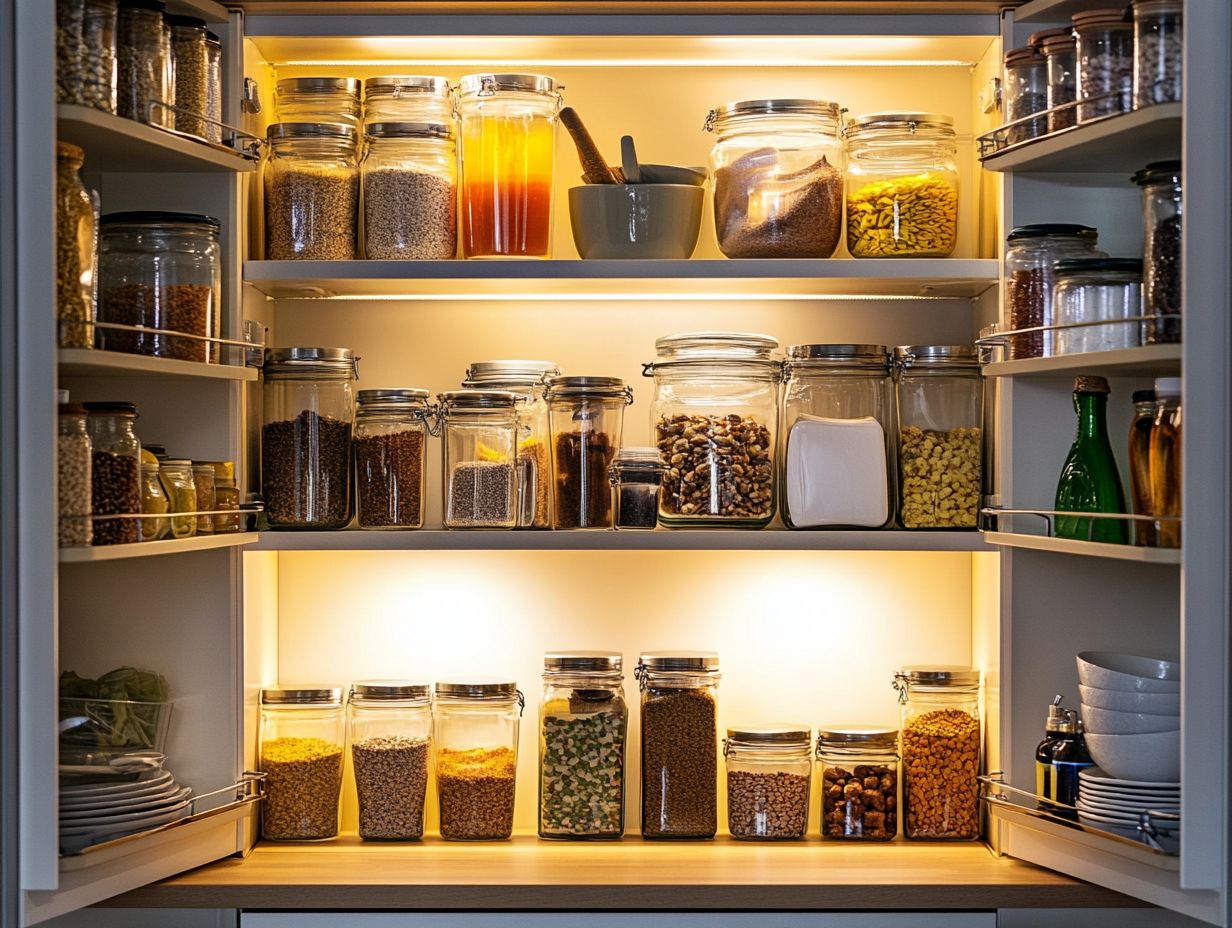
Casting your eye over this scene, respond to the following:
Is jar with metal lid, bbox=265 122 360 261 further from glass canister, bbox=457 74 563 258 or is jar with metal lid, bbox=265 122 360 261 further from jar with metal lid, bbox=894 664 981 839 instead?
jar with metal lid, bbox=894 664 981 839

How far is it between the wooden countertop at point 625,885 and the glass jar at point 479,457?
0.48 m

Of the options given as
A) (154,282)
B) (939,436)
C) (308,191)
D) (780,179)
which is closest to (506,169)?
(308,191)

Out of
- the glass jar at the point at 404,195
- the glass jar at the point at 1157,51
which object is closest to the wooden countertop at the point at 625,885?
the glass jar at the point at 404,195

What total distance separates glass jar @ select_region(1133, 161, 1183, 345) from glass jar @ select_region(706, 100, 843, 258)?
0.45m

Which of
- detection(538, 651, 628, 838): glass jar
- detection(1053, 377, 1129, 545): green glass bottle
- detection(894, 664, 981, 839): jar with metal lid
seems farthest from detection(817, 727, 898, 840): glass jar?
detection(1053, 377, 1129, 545): green glass bottle

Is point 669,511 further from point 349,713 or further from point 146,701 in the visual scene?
point 146,701

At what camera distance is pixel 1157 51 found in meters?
1.48

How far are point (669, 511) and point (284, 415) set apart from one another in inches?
22.7

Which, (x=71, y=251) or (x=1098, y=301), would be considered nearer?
(x=71, y=251)

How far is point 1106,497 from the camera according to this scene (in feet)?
5.44

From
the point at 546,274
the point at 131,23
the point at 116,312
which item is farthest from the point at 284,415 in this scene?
the point at 131,23

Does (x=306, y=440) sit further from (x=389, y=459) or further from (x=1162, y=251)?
(x=1162, y=251)

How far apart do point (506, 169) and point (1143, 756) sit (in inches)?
44.9

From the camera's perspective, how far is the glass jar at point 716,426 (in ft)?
5.94
